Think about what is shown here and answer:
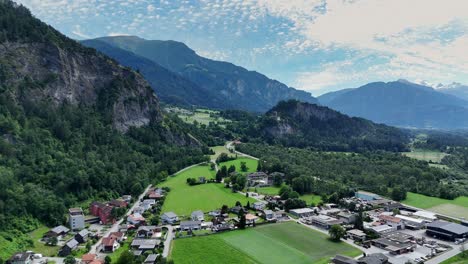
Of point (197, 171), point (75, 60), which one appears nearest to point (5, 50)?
point (75, 60)

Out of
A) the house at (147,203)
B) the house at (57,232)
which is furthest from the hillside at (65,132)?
the house at (147,203)

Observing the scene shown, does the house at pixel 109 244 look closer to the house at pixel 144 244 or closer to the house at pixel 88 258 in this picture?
the house at pixel 144 244

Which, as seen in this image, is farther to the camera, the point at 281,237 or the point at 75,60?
the point at 75,60

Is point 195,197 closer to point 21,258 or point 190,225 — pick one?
point 190,225

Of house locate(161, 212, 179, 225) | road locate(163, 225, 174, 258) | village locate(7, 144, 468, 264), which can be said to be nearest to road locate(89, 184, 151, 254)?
village locate(7, 144, 468, 264)

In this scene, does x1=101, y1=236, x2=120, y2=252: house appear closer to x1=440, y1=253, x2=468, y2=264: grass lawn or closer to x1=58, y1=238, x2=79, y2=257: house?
x1=58, y1=238, x2=79, y2=257: house

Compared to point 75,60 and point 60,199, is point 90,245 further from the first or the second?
point 75,60

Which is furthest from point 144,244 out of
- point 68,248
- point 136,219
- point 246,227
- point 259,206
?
point 259,206
